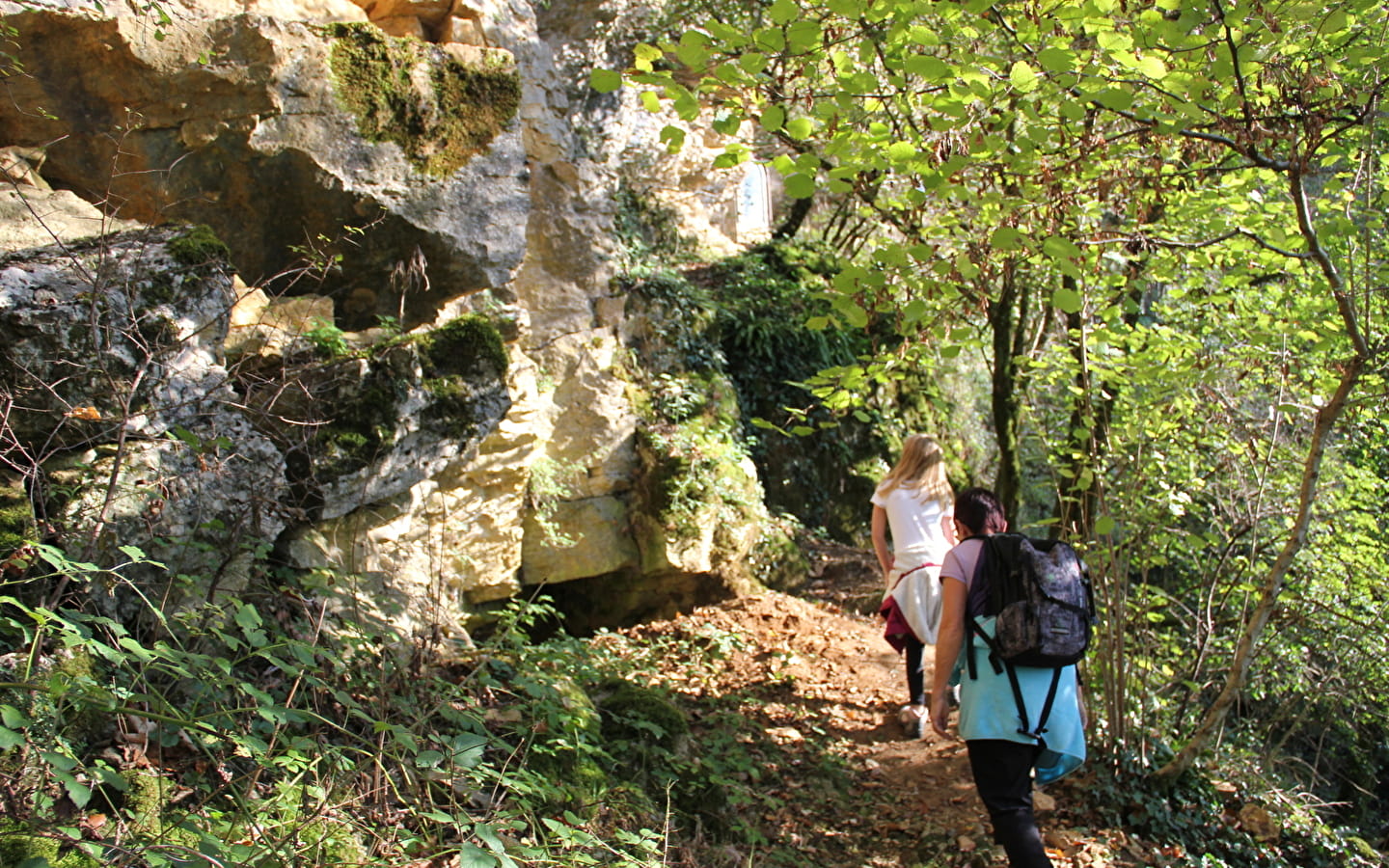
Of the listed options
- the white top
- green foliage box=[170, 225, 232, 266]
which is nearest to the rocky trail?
the white top

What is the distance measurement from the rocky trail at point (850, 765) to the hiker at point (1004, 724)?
92 centimetres

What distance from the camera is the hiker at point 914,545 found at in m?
4.89

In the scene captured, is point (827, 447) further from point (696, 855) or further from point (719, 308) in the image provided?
point (696, 855)

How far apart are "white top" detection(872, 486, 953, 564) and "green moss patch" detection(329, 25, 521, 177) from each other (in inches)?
133

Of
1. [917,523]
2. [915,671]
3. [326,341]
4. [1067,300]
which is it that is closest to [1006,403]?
[917,523]

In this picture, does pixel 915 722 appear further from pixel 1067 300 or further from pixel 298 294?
pixel 298 294

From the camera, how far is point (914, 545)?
4949mm

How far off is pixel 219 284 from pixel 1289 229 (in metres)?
5.30

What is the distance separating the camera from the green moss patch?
197 inches

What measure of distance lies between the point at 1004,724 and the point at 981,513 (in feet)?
2.81

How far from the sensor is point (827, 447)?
1023 centimetres

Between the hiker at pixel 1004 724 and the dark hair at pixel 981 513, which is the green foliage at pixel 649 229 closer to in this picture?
the dark hair at pixel 981 513

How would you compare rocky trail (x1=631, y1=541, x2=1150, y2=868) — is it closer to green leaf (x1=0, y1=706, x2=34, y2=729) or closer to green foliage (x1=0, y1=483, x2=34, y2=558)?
green leaf (x1=0, y1=706, x2=34, y2=729)

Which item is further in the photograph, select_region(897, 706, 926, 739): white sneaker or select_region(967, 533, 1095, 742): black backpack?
select_region(897, 706, 926, 739): white sneaker
